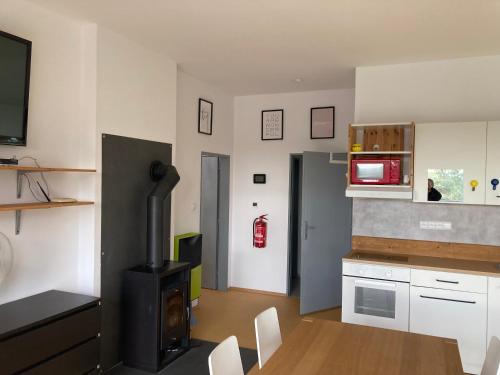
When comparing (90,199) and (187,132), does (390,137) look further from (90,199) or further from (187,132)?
(90,199)

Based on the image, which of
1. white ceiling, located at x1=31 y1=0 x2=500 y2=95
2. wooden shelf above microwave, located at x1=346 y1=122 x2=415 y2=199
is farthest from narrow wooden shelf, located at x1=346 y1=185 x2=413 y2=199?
white ceiling, located at x1=31 y1=0 x2=500 y2=95

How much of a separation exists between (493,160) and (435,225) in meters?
0.82

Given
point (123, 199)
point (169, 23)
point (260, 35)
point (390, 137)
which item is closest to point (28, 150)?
point (123, 199)

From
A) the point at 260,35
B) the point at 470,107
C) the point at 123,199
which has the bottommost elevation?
the point at 123,199

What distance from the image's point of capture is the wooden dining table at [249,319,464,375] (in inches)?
71.9

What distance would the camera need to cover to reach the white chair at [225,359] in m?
1.70

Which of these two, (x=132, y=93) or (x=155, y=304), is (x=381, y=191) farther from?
(x=132, y=93)

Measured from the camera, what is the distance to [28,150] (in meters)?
2.80

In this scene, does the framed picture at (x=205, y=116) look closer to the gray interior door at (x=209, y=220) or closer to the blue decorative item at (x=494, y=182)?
the gray interior door at (x=209, y=220)

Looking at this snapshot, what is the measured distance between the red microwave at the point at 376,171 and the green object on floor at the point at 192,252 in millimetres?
1945

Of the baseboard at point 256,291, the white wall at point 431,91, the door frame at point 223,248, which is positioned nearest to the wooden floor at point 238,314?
the baseboard at point 256,291

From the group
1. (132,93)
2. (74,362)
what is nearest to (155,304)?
(74,362)

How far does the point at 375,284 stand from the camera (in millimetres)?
3555

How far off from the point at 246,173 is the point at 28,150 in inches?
132
